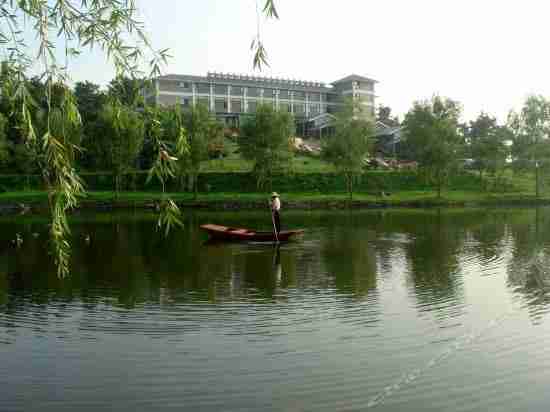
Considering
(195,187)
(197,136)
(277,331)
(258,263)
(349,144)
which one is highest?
(197,136)

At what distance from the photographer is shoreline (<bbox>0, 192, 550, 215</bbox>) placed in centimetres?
5047

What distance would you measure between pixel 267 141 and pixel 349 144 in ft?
27.0

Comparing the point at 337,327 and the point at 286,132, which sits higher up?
the point at 286,132

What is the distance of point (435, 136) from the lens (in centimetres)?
5947

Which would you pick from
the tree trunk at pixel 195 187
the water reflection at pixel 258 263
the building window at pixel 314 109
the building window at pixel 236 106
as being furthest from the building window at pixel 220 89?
the water reflection at pixel 258 263

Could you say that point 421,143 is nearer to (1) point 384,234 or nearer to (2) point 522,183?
(2) point 522,183

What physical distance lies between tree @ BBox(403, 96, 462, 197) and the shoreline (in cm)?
367

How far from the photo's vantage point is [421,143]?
61094mm

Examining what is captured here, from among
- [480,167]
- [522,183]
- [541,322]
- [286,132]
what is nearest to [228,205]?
[286,132]

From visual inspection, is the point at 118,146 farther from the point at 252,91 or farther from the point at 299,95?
the point at 299,95

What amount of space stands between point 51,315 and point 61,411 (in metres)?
5.01

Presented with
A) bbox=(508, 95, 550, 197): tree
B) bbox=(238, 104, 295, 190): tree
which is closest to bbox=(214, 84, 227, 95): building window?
bbox=(238, 104, 295, 190): tree

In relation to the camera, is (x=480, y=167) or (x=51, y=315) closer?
(x=51, y=315)

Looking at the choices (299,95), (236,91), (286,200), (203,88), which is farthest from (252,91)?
(286,200)
